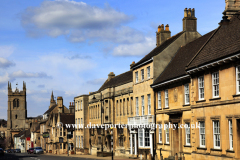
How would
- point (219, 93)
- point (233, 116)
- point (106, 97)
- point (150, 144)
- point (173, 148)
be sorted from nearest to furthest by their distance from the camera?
point (233, 116) < point (219, 93) < point (173, 148) < point (150, 144) < point (106, 97)

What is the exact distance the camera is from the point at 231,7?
32.9 meters

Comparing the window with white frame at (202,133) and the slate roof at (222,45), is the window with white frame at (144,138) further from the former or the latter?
the slate roof at (222,45)

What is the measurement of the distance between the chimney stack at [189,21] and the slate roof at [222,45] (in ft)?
39.4

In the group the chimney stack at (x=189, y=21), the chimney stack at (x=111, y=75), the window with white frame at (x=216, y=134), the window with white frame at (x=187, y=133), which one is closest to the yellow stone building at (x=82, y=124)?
the chimney stack at (x=111, y=75)

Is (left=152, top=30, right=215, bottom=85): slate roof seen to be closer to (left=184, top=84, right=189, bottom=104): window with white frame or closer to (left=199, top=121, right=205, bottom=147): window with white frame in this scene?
(left=184, top=84, right=189, bottom=104): window with white frame

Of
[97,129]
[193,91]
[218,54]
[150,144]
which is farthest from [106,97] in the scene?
[218,54]

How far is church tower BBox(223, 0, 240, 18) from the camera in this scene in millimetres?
32656

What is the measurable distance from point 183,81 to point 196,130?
206 inches

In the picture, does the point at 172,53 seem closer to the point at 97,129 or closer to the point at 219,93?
the point at 219,93

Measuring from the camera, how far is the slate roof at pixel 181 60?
3617cm

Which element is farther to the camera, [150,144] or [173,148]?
[150,144]

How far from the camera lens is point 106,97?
58.6 meters

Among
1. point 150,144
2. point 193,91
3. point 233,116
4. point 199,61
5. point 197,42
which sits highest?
point 197,42

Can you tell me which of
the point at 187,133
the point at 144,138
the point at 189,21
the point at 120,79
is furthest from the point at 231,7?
the point at 120,79
